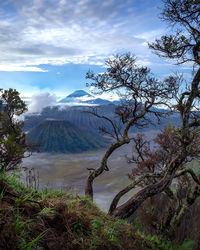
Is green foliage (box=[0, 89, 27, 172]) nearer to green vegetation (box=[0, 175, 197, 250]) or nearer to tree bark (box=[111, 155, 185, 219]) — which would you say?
tree bark (box=[111, 155, 185, 219])

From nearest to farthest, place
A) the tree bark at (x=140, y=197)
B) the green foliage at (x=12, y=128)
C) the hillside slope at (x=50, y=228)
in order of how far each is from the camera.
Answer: the hillside slope at (x=50, y=228) → the tree bark at (x=140, y=197) → the green foliage at (x=12, y=128)

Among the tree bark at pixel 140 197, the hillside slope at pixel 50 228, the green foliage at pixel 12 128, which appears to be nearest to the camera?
the hillside slope at pixel 50 228

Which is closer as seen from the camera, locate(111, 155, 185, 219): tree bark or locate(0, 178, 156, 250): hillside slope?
locate(0, 178, 156, 250): hillside slope

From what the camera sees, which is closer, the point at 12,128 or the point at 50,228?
the point at 50,228

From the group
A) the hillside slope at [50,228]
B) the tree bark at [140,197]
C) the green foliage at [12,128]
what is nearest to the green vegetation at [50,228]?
the hillside slope at [50,228]

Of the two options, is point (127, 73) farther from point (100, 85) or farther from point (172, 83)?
point (172, 83)

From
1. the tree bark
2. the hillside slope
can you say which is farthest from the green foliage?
the hillside slope

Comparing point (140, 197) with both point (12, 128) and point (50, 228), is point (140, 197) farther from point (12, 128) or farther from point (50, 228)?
point (12, 128)

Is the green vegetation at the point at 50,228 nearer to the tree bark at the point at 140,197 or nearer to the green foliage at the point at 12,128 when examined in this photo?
the tree bark at the point at 140,197

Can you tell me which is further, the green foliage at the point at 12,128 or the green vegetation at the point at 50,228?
the green foliage at the point at 12,128

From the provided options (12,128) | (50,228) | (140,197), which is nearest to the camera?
(50,228)

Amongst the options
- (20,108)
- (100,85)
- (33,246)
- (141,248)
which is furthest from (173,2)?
(20,108)

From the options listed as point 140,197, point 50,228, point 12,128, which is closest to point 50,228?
point 50,228

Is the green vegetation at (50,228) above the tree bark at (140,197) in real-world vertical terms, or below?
above
